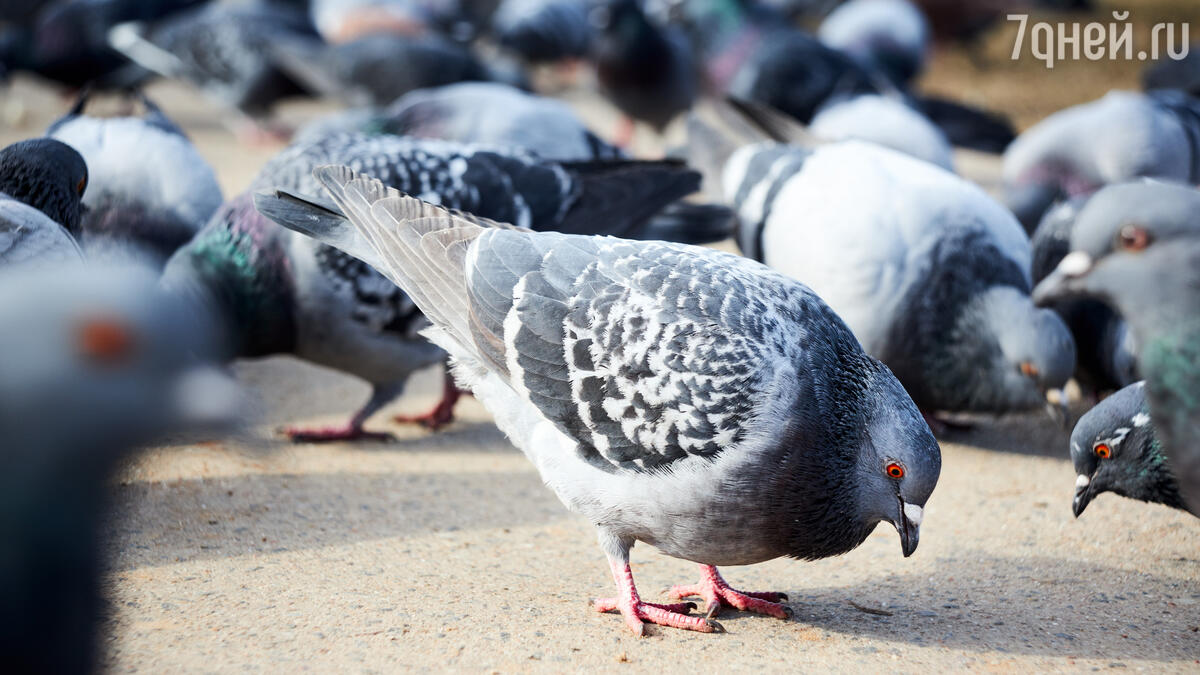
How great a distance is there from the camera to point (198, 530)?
3.81 metres

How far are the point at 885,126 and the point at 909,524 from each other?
511 cm

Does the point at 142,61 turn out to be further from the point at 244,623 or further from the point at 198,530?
the point at 244,623

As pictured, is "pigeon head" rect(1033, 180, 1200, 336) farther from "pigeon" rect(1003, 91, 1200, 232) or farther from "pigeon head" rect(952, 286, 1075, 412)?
"pigeon" rect(1003, 91, 1200, 232)

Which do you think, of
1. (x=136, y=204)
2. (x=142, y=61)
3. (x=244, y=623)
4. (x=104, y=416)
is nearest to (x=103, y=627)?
(x=104, y=416)

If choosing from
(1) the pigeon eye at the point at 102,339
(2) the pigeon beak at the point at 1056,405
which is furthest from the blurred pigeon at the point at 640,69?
(1) the pigeon eye at the point at 102,339

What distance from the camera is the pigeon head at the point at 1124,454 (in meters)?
3.62

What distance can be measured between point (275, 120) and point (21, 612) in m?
10.4

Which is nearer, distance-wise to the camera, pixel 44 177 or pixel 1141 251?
pixel 1141 251

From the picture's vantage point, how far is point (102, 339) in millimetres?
1678

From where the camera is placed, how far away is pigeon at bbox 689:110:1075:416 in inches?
182

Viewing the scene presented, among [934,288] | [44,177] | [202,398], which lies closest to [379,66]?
[44,177]

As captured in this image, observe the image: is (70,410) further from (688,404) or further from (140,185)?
(140,185)

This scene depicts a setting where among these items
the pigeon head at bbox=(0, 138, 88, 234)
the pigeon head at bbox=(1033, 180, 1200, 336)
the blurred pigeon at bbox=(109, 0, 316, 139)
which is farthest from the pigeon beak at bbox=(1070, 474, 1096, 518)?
the blurred pigeon at bbox=(109, 0, 316, 139)

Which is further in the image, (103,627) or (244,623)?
(244,623)
